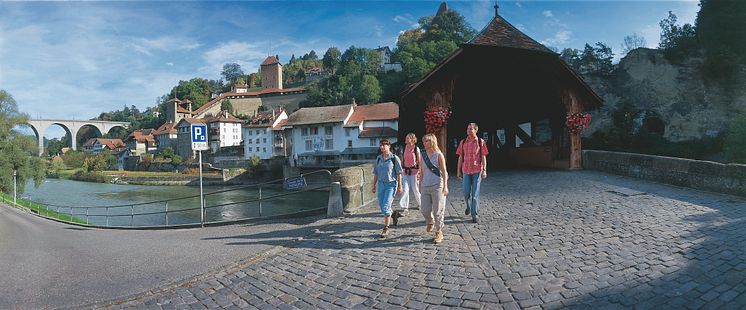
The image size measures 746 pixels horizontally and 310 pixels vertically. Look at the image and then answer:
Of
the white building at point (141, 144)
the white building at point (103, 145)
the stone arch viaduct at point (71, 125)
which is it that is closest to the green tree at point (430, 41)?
the white building at point (141, 144)

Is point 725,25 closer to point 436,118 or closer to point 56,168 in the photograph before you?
point 436,118

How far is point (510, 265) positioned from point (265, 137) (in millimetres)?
66408

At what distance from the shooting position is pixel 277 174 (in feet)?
186

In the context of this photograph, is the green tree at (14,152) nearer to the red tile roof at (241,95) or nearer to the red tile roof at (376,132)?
the red tile roof at (376,132)

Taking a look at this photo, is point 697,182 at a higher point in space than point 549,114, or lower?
lower

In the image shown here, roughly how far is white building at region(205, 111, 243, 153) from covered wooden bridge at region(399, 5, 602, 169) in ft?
→ 225

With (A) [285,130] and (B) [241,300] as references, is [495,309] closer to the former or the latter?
(B) [241,300]

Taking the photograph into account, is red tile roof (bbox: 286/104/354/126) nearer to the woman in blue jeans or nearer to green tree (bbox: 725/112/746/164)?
green tree (bbox: 725/112/746/164)

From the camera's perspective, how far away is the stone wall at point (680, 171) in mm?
7902

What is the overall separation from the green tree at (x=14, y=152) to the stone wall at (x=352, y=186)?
43946 millimetres

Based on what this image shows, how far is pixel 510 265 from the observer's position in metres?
4.25

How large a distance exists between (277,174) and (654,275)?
5551 centimetres

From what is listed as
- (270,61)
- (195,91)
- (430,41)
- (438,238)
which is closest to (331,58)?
(270,61)

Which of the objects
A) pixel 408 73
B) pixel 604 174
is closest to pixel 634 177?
pixel 604 174
